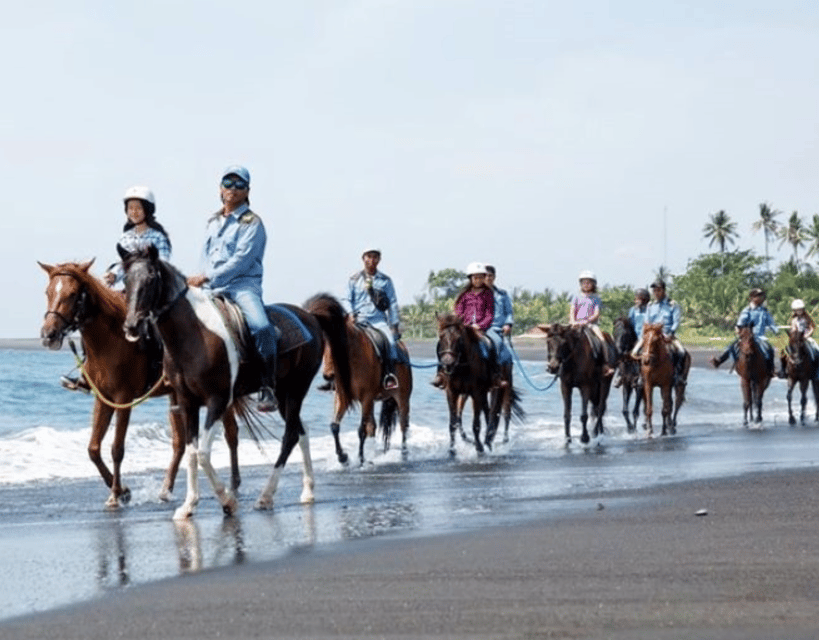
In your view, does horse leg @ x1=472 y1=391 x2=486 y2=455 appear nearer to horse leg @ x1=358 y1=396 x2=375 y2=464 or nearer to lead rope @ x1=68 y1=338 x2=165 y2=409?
horse leg @ x1=358 y1=396 x2=375 y2=464

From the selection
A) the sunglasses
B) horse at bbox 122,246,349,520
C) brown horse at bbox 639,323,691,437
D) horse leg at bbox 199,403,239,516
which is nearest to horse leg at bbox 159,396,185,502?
horse at bbox 122,246,349,520

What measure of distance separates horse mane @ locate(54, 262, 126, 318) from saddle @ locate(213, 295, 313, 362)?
0.96m

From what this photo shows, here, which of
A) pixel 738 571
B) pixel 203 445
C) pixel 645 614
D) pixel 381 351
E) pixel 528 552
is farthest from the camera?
pixel 381 351

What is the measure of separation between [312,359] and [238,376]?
1107 mm

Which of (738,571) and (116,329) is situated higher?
(116,329)

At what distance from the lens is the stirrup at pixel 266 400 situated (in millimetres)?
11992

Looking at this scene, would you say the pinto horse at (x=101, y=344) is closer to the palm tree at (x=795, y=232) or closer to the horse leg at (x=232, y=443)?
the horse leg at (x=232, y=443)

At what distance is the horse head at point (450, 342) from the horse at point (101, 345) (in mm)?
7080

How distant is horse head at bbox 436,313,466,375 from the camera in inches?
774

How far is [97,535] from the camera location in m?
10.3

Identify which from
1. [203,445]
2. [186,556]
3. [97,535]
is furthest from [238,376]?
[186,556]

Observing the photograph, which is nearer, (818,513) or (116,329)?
(818,513)

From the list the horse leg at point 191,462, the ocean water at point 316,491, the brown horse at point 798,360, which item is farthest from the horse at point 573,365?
the horse leg at point 191,462

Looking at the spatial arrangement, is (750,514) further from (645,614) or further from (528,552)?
(645,614)
